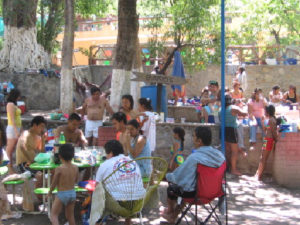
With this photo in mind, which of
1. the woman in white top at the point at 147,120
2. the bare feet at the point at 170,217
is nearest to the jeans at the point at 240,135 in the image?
the woman in white top at the point at 147,120

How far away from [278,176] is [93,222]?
174 inches

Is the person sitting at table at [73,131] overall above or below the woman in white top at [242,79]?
below

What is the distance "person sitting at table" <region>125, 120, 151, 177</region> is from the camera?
622 centimetres

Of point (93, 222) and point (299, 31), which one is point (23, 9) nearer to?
point (93, 222)

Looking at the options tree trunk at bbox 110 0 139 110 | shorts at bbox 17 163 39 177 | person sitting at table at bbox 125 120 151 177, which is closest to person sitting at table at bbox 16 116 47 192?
shorts at bbox 17 163 39 177

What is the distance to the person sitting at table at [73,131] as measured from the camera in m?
7.13

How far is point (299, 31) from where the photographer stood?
23.5m

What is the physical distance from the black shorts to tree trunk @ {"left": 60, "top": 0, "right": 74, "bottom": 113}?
673 centimetres

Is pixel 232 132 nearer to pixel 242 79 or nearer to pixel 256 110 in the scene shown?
pixel 256 110

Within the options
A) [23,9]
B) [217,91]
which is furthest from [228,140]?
[23,9]

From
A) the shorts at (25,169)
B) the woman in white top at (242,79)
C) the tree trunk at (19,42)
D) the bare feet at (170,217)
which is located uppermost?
the tree trunk at (19,42)

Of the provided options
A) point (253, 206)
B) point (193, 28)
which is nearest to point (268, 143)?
point (253, 206)

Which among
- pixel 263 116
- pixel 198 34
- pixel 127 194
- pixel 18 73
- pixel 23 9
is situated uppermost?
pixel 23 9

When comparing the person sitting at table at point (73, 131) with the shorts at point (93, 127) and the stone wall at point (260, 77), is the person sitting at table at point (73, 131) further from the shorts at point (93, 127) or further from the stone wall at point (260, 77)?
the stone wall at point (260, 77)
